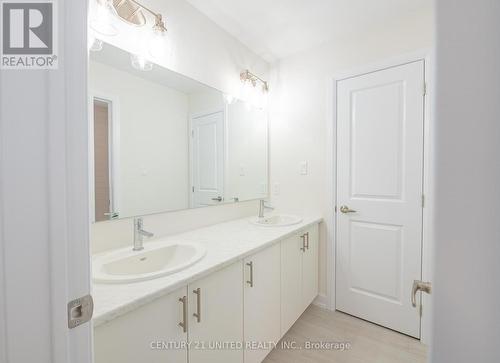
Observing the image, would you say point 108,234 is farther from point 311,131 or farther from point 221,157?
point 311,131

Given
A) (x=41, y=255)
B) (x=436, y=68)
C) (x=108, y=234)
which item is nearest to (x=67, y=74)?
(x=41, y=255)

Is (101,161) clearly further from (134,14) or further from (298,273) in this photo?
(298,273)

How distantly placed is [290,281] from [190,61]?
174 centimetres

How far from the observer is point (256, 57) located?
7.64 ft

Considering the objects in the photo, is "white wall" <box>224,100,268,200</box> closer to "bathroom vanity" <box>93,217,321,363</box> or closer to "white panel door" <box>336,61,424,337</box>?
"bathroom vanity" <box>93,217,321,363</box>

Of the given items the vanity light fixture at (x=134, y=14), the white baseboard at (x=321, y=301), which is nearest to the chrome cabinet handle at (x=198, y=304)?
the vanity light fixture at (x=134, y=14)

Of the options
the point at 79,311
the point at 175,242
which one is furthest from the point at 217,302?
the point at 79,311

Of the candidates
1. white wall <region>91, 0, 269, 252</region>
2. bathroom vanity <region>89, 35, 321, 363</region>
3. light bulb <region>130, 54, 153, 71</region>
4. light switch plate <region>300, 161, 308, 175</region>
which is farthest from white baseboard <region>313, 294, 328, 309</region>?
light bulb <region>130, 54, 153, 71</region>

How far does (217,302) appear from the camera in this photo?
112 cm

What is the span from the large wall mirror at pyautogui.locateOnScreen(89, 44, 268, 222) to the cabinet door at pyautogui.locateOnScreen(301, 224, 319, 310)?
0.70 m

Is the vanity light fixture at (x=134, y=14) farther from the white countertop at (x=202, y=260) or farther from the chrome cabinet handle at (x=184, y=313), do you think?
the chrome cabinet handle at (x=184, y=313)

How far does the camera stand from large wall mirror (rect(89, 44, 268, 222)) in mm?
1246

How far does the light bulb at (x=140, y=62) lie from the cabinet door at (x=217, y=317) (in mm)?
1224

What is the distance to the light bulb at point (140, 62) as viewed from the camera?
4.41 ft
